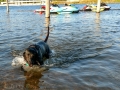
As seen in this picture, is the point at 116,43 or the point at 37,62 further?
the point at 116,43

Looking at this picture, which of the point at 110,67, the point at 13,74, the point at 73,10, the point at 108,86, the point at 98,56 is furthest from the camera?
the point at 73,10

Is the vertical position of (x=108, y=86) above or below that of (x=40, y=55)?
below

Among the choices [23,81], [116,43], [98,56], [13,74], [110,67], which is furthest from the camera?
[116,43]

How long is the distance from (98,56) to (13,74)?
422cm

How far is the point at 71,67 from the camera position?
9125 mm

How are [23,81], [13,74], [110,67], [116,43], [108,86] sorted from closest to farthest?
[108,86]
[23,81]
[13,74]
[110,67]
[116,43]

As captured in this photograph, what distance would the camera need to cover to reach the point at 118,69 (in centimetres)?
870

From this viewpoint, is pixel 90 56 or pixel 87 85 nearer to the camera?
pixel 87 85

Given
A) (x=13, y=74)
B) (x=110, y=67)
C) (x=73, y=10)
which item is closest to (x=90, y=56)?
(x=110, y=67)

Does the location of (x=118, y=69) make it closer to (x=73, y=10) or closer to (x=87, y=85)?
(x=87, y=85)

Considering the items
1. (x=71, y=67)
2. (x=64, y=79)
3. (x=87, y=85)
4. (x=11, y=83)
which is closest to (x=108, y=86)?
(x=87, y=85)

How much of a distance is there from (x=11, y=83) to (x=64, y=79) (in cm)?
175

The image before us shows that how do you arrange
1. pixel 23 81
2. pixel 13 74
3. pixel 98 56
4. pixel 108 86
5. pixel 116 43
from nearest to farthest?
pixel 108 86 → pixel 23 81 → pixel 13 74 → pixel 98 56 → pixel 116 43

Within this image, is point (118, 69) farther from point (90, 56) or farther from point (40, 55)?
point (40, 55)
